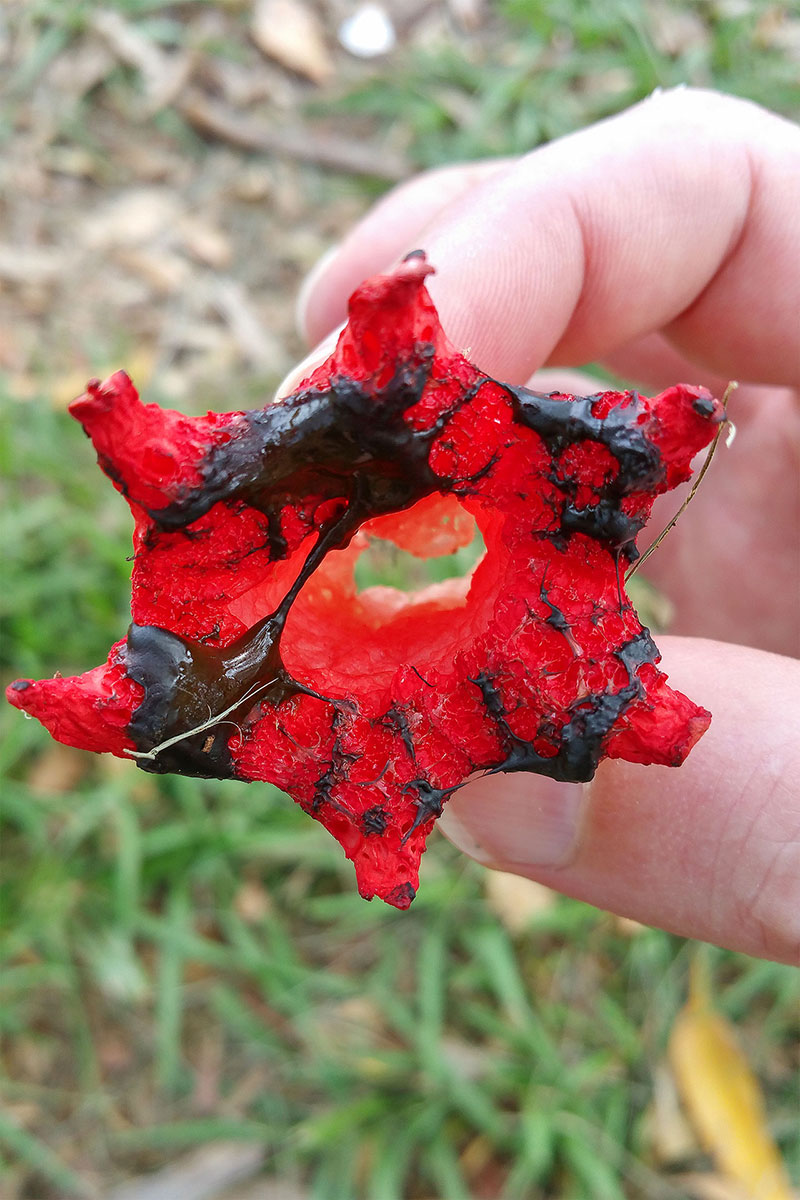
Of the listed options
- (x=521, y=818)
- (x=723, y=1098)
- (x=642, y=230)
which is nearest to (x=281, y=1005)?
(x=723, y=1098)

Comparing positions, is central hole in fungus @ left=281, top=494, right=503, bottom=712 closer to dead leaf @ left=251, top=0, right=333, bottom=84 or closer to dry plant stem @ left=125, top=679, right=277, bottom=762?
dry plant stem @ left=125, top=679, right=277, bottom=762

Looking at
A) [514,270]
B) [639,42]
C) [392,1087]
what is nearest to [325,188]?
[639,42]

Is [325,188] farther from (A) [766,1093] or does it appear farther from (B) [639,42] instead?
(A) [766,1093]

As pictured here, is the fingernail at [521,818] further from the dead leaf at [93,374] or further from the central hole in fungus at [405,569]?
the dead leaf at [93,374]

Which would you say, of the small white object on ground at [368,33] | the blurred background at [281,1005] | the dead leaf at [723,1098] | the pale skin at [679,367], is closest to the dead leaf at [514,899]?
the blurred background at [281,1005]

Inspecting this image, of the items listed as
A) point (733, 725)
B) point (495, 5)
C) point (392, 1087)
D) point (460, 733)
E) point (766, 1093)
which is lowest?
point (766, 1093)

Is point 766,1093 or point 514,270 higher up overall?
point 514,270

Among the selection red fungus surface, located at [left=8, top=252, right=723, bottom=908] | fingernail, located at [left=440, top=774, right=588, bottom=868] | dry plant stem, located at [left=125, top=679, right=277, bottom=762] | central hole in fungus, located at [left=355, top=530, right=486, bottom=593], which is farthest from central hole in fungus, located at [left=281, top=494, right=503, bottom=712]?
central hole in fungus, located at [left=355, top=530, right=486, bottom=593]
